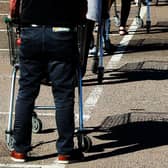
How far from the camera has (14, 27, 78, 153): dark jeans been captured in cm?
582

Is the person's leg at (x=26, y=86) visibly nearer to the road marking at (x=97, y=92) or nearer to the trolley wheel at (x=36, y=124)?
the trolley wheel at (x=36, y=124)

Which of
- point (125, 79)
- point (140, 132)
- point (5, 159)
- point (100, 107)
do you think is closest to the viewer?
point (5, 159)

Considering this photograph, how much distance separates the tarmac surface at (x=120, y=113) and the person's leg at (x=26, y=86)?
0.25 meters

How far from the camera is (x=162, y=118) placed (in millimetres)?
7637

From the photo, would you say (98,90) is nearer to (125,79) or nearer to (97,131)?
(125,79)

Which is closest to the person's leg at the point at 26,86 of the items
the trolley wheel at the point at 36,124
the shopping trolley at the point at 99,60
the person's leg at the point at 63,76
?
the person's leg at the point at 63,76

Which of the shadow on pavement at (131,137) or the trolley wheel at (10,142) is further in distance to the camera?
the shadow on pavement at (131,137)

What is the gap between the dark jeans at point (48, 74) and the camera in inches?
229

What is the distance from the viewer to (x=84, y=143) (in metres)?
6.31

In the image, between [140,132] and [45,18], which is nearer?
[45,18]

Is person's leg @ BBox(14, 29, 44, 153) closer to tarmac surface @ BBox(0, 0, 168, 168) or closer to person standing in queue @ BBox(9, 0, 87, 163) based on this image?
person standing in queue @ BBox(9, 0, 87, 163)

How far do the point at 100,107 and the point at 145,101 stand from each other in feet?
2.17

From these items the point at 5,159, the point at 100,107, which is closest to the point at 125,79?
the point at 100,107

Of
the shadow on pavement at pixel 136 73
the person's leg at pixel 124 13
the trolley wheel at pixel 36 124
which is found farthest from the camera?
the person's leg at pixel 124 13
